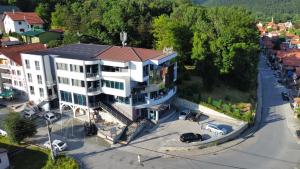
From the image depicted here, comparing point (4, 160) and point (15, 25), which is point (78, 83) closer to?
point (4, 160)

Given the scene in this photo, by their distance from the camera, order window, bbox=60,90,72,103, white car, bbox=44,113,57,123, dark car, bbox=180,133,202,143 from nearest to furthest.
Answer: dark car, bbox=180,133,202,143
window, bbox=60,90,72,103
white car, bbox=44,113,57,123

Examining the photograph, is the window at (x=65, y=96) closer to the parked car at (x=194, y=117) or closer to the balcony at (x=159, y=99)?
the balcony at (x=159, y=99)

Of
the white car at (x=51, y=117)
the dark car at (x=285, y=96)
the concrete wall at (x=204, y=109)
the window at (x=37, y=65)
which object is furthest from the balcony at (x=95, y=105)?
the dark car at (x=285, y=96)

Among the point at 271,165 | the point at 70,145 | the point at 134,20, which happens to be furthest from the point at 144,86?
the point at 134,20

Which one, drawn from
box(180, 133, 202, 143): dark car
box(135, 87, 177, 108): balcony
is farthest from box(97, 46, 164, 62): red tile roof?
box(180, 133, 202, 143): dark car

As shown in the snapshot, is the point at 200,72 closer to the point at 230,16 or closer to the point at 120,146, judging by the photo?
the point at 230,16

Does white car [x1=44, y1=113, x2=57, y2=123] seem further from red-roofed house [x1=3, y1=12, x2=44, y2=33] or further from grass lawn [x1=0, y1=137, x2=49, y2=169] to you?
red-roofed house [x1=3, y1=12, x2=44, y2=33]

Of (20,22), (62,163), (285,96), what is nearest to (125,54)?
(62,163)
